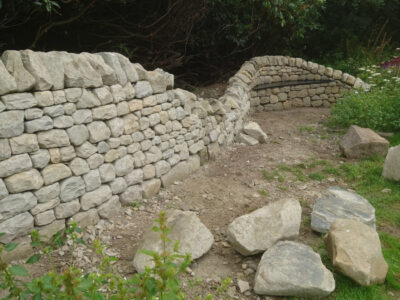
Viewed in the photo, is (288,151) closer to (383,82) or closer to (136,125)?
(136,125)

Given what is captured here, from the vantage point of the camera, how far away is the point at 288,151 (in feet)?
18.6

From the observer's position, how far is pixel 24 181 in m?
2.71

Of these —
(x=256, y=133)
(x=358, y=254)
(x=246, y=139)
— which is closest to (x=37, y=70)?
(x=358, y=254)

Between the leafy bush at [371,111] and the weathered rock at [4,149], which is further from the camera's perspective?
the leafy bush at [371,111]

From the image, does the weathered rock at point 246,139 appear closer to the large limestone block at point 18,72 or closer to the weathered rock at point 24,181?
the weathered rock at point 24,181

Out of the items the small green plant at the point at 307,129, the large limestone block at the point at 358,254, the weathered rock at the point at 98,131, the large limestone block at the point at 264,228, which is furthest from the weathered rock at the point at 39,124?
the small green plant at the point at 307,129

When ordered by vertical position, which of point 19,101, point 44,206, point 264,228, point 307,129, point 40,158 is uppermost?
point 19,101

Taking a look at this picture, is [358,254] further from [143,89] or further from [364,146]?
[364,146]

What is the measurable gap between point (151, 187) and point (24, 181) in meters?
1.54

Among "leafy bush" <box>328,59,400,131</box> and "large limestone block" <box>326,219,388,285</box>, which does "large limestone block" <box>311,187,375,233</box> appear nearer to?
"large limestone block" <box>326,219,388,285</box>

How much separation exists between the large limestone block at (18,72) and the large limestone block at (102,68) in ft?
2.21

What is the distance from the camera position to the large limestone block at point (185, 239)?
9.54 ft

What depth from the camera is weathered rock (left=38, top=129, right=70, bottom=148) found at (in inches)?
111

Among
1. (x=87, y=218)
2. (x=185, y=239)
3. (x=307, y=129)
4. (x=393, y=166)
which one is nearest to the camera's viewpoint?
(x=185, y=239)
